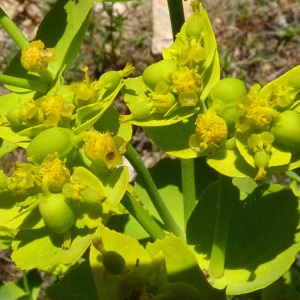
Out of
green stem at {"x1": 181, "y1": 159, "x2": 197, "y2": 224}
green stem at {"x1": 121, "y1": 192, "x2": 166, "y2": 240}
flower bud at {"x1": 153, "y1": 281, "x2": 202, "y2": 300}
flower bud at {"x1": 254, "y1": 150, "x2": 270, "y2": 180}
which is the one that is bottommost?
green stem at {"x1": 181, "y1": 159, "x2": 197, "y2": 224}

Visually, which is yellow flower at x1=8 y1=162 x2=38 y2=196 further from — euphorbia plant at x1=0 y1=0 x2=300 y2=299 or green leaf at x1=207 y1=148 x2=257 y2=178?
green leaf at x1=207 y1=148 x2=257 y2=178

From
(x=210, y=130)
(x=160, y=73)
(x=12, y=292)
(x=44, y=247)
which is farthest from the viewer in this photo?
(x=12, y=292)

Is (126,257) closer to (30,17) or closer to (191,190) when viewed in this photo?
(191,190)

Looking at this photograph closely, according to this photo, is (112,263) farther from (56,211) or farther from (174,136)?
(174,136)

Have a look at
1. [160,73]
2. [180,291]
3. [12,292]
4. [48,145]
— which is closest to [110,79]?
[160,73]

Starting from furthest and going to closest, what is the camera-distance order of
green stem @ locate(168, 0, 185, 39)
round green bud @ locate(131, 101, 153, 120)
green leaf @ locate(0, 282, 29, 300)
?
green leaf @ locate(0, 282, 29, 300), green stem @ locate(168, 0, 185, 39), round green bud @ locate(131, 101, 153, 120)

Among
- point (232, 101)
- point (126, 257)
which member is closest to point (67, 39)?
point (232, 101)

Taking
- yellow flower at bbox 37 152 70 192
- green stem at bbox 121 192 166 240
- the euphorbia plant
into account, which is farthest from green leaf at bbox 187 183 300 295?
yellow flower at bbox 37 152 70 192

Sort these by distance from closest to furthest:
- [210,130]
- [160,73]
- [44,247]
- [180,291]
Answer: [180,291] → [210,130] → [160,73] → [44,247]

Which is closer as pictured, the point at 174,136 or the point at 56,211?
the point at 56,211
